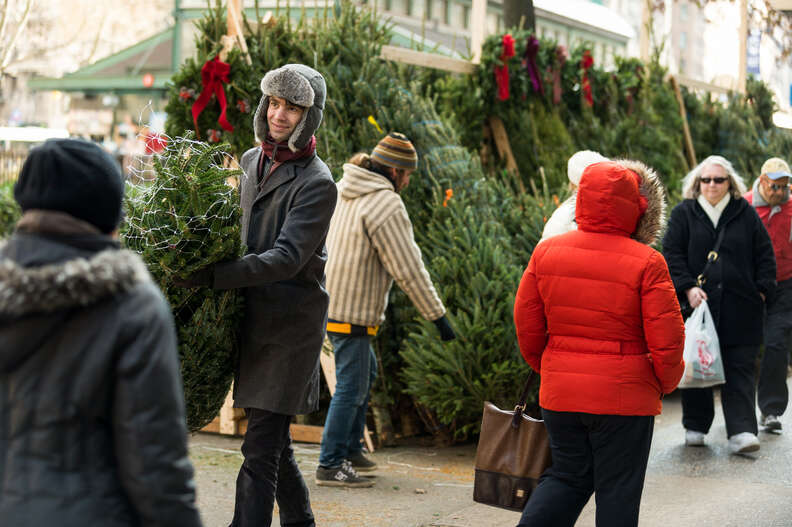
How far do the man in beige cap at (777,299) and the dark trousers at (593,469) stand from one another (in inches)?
149

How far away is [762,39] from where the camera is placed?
2089cm

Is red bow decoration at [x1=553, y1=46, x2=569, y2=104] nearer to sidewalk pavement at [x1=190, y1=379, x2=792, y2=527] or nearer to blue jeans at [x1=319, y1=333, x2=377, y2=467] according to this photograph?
sidewalk pavement at [x1=190, y1=379, x2=792, y2=527]

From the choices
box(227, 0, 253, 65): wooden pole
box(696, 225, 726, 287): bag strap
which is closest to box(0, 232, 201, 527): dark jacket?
box(227, 0, 253, 65): wooden pole

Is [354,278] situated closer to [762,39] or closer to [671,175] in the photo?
[671,175]

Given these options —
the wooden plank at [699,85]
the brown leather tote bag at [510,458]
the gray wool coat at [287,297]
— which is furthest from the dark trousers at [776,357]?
the wooden plank at [699,85]

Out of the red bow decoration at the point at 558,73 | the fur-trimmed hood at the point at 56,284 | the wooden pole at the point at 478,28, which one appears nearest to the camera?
the fur-trimmed hood at the point at 56,284

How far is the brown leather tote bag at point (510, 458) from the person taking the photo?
4129 mm

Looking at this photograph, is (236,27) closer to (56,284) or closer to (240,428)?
(240,428)

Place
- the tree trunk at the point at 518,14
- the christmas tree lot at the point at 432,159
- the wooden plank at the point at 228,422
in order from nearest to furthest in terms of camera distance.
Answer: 1. the christmas tree lot at the point at 432,159
2. the wooden plank at the point at 228,422
3. the tree trunk at the point at 518,14

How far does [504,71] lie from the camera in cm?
954

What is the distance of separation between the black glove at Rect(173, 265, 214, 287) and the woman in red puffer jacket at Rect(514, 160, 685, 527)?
126cm

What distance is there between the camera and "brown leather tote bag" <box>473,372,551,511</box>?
13.5ft

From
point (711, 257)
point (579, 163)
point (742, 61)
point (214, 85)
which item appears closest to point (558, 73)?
point (711, 257)

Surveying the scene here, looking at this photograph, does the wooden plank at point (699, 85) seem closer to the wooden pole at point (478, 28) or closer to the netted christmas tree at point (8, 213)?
the wooden pole at point (478, 28)
